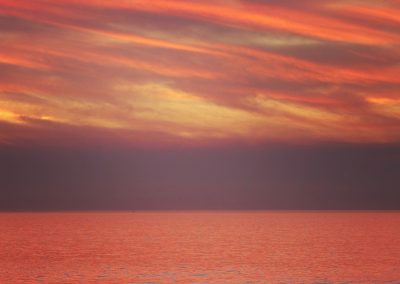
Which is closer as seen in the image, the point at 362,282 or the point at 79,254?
the point at 362,282

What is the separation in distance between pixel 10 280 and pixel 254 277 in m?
26.4

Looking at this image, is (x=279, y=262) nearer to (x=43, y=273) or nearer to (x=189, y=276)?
(x=189, y=276)

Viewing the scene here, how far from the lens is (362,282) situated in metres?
73.1

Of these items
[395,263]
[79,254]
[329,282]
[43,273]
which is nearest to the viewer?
[329,282]

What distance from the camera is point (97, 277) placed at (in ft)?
252

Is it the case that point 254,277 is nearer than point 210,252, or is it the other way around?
point 254,277

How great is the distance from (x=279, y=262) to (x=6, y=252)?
48404 millimetres

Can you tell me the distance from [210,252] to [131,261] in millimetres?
20873

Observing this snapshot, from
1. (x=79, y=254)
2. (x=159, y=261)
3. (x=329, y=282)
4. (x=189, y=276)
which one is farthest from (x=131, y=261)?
(x=329, y=282)

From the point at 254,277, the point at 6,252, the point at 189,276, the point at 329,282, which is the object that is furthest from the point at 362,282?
the point at 6,252

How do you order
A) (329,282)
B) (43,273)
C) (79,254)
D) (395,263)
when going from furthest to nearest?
1. (79,254)
2. (395,263)
3. (43,273)
4. (329,282)

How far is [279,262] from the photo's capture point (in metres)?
97.6

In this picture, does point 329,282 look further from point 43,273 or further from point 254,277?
point 43,273

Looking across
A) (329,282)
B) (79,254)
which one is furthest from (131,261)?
(329,282)
